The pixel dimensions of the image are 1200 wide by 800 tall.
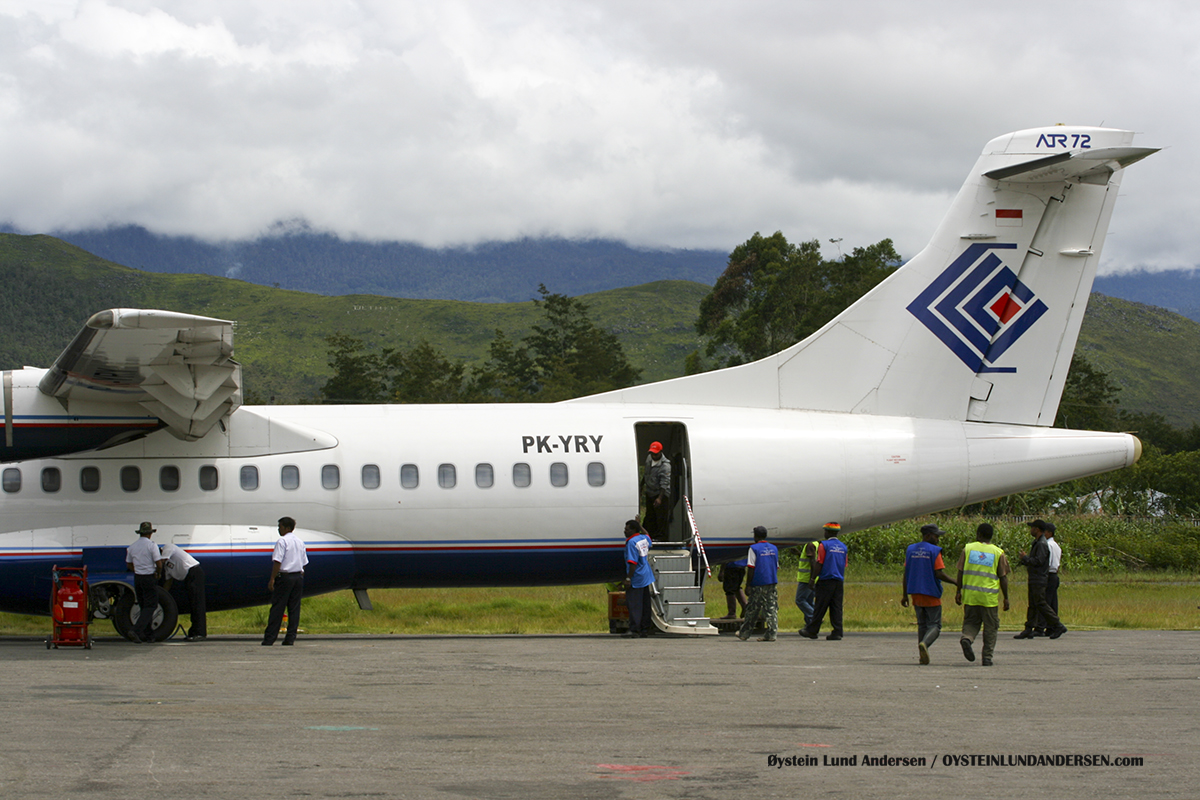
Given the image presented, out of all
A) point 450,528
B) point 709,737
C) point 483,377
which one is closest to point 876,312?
point 450,528

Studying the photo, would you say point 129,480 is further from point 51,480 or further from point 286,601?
point 286,601

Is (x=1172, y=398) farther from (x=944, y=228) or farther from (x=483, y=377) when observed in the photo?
(x=944, y=228)

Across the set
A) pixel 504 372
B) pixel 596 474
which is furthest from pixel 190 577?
pixel 504 372

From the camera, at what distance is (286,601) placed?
13.5 metres

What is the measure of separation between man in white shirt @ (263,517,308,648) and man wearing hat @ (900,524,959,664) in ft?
22.5

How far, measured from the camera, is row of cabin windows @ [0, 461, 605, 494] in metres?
14.0

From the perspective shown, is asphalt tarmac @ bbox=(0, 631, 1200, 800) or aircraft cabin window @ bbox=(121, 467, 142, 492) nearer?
asphalt tarmac @ bbox=(0, 631, 1200, 800)


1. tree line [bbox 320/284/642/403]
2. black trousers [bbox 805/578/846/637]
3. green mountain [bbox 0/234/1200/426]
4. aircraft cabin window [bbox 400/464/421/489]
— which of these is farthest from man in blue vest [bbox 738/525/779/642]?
green mountain [bbox 0/234/1200/426]

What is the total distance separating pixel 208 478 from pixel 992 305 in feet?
34.0

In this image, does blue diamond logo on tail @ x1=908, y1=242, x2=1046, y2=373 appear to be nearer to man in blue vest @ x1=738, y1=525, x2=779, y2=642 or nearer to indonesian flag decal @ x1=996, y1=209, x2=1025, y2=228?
indonesian flag decal @ x1=996, y1=209, x2=1025, y2=228

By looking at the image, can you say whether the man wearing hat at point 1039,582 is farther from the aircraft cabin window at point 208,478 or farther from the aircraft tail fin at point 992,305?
the aircraft cabin window at point 208,478

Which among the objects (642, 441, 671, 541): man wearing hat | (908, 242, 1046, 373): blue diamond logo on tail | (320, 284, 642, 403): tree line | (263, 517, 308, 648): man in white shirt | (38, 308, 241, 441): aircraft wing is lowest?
(263, 517, 308, 648): man in white shirt

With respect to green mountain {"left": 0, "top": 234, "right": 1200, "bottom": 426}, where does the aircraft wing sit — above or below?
below

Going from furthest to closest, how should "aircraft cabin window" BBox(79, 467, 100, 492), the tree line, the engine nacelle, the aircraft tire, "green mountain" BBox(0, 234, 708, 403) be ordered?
"green mountain" BBox(0, 234, 708, 403) < the tree line < "aircraft cabin window" BBox(79, 467, 100, 492) < the aircraft tire < the engine nacelle
